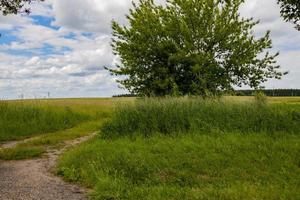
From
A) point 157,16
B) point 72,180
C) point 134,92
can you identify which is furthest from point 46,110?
point 72,180

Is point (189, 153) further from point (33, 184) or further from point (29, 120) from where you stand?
point (29, 120)

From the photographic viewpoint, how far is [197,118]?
15.7 m

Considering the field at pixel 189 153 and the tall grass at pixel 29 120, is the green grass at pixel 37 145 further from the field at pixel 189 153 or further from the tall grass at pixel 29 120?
the tall grass at pixel 29 120

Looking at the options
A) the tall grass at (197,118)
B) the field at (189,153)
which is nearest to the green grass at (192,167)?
the field at (189,153)

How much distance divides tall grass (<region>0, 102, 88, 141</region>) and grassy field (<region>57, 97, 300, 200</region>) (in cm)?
762

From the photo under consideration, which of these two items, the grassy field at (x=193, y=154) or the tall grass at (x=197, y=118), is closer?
the grassy field at (x=193, y=154)

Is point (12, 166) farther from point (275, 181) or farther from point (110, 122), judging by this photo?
point (275, 181)

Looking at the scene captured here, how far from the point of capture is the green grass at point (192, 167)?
859 cm

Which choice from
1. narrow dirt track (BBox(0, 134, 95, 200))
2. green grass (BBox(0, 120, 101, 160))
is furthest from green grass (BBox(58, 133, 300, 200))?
A: green grass (BBox(0, 120, 101, 160))

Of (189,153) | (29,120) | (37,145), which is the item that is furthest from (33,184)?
(29,120)

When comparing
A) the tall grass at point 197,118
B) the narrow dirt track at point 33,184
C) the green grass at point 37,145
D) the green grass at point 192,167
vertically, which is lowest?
the narrow dirt track at point 33,184

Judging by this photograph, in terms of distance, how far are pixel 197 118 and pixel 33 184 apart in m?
7.44

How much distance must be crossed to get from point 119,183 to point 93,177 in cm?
110

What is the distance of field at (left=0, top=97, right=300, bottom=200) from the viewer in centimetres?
887
